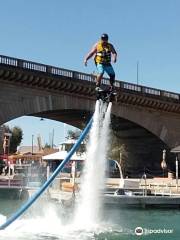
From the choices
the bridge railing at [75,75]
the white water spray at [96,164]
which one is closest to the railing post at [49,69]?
the bridge railing at [75,75]

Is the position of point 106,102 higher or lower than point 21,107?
lower

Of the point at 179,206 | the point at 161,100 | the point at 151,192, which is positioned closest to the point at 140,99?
the point at 161,100

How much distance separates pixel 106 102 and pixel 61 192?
68.5 ft

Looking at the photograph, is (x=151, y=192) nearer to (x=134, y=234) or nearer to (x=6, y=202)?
(x=6, y=202)

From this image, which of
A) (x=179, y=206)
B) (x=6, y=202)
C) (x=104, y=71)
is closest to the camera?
(x=104, y=71)

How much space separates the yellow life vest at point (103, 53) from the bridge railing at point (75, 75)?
31178mm

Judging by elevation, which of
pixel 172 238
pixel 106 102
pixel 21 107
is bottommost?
pixel 172 238

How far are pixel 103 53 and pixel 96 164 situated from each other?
3437mm

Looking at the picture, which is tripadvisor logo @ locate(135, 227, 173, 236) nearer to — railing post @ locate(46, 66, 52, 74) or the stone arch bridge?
the stone arch bridge

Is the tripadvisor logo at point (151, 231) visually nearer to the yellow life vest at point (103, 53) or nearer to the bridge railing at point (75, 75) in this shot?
the yellow life vest at point (103, 53)

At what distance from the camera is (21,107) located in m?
57.0

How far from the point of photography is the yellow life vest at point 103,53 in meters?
15.2

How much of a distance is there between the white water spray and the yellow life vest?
1.48 meters

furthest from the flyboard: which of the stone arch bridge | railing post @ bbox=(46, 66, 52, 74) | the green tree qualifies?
the green tree
